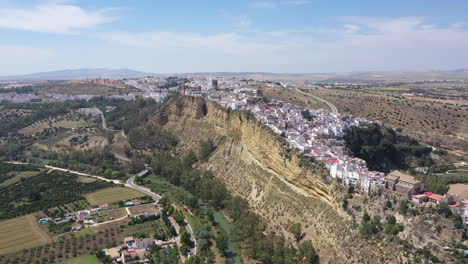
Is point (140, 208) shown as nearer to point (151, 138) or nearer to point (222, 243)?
point (222, 243)

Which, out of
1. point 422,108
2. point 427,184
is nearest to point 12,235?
point 427,184

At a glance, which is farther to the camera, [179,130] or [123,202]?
[179,130]

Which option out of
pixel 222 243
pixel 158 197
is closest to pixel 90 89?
pixel 158 197

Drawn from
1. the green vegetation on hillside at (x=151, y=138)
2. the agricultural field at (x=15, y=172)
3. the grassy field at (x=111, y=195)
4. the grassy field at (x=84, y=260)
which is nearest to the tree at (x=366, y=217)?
the grassy field at (x=84, y=260)

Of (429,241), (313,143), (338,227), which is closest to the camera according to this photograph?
(429,241)

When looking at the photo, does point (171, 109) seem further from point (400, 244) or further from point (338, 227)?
point (400, 244)

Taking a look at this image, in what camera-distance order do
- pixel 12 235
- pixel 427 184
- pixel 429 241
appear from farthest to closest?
pixel 12 235
pixel 427 184
pixel 429 241

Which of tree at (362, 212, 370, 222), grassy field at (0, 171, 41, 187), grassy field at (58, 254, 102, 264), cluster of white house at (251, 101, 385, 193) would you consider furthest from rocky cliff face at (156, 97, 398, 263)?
grassy field at (0, 171, 41, 187)
